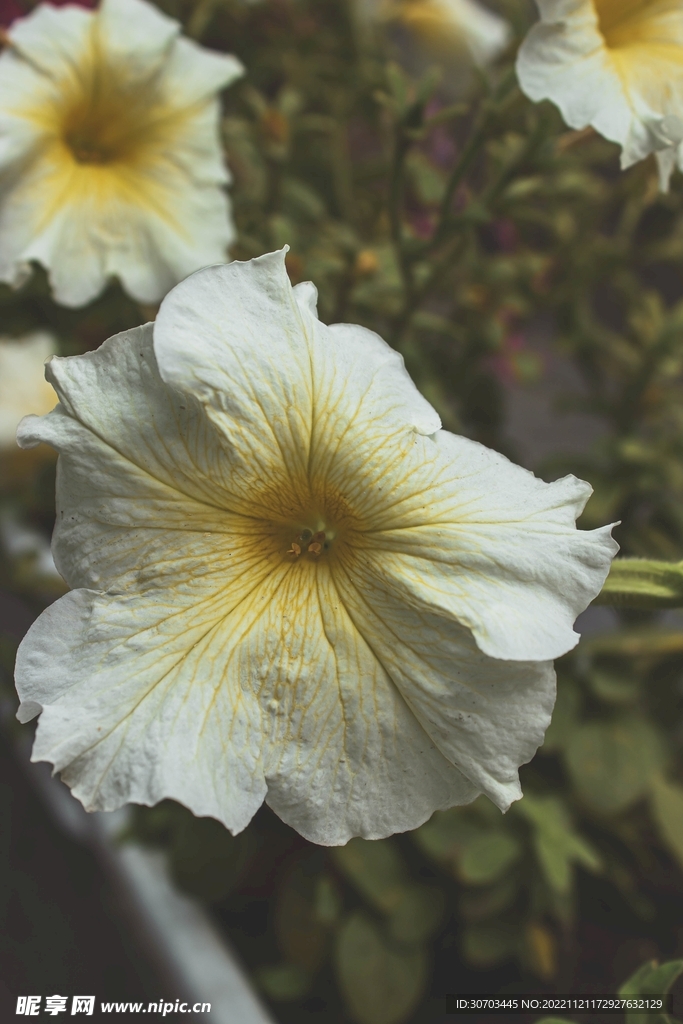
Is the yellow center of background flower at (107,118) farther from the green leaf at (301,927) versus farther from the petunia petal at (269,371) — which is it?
the green leaf at (301,927)

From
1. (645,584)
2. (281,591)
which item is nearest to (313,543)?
(281,591)

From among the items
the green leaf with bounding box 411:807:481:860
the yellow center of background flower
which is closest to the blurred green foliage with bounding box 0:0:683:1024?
the green leaf with bounding box 411:807:481:860

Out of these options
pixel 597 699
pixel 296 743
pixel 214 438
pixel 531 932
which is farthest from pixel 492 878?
pixel 214 438

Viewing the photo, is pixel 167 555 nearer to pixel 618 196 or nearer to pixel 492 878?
pixel 492 878

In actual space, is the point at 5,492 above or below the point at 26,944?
above

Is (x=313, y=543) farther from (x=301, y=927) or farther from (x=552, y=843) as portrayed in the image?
(x=301, y=927)

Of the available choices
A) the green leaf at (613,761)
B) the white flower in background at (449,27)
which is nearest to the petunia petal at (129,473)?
the green leaf at (613,761)
